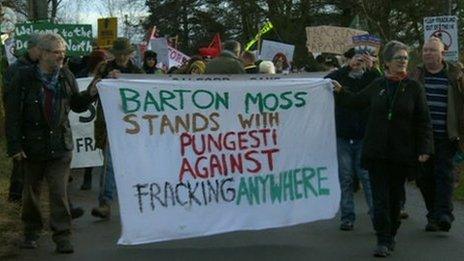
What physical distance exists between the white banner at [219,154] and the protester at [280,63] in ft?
29.3

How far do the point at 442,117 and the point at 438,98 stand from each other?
0.18 m

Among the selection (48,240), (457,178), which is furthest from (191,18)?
(48,240)

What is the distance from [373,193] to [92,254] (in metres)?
2.29

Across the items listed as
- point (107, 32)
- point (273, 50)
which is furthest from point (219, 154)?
point (107, 32)

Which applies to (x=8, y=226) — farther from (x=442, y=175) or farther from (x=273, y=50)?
(x=273, y=50)

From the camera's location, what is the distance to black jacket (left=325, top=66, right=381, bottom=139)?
7.88 metres

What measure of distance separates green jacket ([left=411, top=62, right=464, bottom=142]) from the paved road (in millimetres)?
943

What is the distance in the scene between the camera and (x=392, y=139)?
21.7 ft

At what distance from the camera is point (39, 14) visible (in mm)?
15594

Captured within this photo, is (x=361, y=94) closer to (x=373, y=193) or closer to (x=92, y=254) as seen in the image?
(x=373, y=193)

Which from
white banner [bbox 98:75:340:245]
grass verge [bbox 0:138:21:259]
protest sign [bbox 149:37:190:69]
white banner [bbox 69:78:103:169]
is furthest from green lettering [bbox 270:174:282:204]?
protest sign [bbox 149:37:190:69]

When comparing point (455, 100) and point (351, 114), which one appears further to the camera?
point (351, 114)

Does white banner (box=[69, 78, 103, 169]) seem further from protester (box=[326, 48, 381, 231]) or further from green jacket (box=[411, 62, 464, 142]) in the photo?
green jacket (box=[411, 62, 464, 142])

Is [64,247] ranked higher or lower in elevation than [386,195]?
lower
